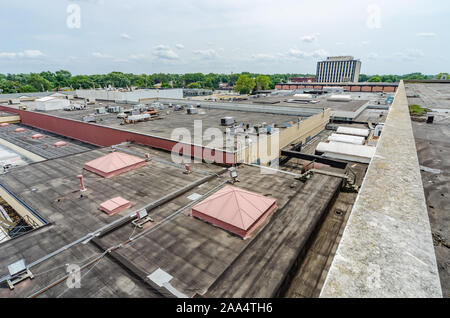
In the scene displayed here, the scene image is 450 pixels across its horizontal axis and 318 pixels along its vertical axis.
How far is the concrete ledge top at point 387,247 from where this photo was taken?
3.40m

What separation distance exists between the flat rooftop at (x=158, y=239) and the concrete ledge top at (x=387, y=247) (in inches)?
242

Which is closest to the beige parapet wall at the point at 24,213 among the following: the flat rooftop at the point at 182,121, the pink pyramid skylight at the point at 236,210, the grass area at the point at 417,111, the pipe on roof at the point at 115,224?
the pipe on roof at the point at 115,224

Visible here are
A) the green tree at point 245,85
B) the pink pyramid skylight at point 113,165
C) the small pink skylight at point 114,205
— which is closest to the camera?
the small pink skylight at point 114,205

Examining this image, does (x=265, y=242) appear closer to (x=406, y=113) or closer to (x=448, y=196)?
(x=448, y=196)

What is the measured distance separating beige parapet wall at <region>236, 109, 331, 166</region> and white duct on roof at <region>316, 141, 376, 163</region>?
5.38 metres

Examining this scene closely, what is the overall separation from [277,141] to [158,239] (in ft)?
75.6

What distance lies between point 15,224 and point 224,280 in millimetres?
23302

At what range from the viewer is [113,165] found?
24.7 meters

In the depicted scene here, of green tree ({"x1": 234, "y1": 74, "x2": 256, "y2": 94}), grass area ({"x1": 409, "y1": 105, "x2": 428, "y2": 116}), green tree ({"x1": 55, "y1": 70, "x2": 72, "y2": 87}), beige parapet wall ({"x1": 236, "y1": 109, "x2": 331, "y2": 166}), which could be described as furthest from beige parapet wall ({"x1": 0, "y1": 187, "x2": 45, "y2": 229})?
green tree ({"x1": 55, "y1": 70, "x2": 72, "y2": 87})

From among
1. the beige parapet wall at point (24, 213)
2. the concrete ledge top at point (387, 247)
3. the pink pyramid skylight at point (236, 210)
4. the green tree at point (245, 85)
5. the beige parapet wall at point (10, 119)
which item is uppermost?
the green tree at point (245, 85)

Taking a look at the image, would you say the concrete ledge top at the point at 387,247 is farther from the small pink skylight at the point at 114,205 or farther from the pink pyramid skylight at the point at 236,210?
the small pink skylight at the point at 114,205

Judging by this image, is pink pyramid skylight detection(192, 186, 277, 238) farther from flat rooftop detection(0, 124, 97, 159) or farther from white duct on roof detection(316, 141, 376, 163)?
flat rooftop detection(0, 124, 97, 159)

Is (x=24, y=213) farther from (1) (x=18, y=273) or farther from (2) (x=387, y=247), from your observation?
(2) (x=387, y=247)

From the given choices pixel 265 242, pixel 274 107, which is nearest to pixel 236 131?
pixel 274 107
